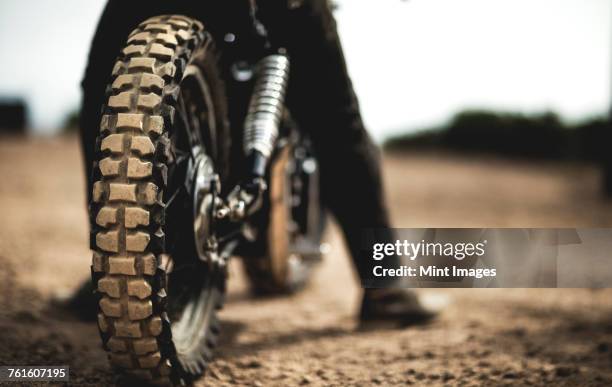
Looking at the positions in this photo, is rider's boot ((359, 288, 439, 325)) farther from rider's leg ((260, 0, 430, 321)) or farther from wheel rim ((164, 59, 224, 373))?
wheel rim ((164, 59, 224, 373))

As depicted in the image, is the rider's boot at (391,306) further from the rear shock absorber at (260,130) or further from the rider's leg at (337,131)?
the rear shock absorber at (260,130)

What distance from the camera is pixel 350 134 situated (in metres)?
2.22

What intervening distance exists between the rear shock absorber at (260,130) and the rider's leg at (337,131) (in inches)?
5.0

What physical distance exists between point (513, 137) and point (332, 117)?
1759 centimetres

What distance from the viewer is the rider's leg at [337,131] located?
1.93 meters

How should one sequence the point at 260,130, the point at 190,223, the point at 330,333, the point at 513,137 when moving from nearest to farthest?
the point at 190,223, the point at 260,130, the point at 330,333, the point at 513,137

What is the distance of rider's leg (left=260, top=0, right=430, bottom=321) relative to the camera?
193 cm

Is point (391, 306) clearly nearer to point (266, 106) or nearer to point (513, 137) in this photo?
point (266, 106)

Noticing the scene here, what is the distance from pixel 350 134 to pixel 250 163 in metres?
0.65

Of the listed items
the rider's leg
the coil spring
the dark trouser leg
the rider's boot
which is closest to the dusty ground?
the rider's boot

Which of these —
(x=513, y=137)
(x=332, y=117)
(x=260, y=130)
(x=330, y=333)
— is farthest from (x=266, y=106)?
(x=513, y=137)

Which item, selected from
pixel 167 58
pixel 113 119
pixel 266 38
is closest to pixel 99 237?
pixel 113 119

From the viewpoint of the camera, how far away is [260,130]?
1.74 m

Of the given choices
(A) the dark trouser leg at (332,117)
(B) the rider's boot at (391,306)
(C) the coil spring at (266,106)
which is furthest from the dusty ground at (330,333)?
(C) the coil spring at (266,106)
